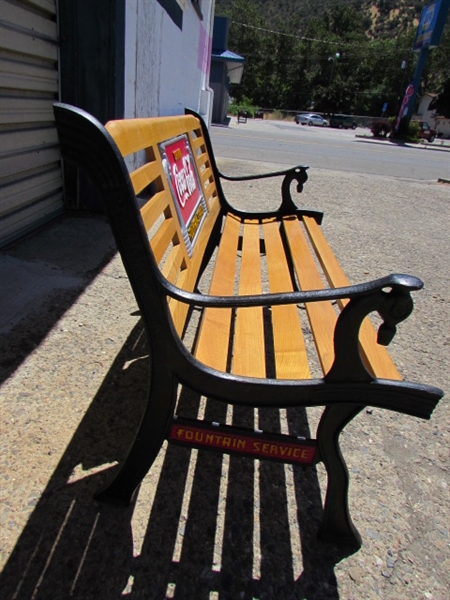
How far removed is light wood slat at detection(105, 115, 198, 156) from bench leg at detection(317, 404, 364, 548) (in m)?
1.02

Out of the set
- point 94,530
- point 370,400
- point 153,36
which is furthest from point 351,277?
point 153,36

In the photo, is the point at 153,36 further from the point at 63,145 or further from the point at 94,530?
the point at 94,530

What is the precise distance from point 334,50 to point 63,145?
8743cm

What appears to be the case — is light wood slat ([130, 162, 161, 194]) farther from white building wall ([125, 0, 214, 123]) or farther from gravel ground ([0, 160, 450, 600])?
white building wall ([125, 0, 214, 123])

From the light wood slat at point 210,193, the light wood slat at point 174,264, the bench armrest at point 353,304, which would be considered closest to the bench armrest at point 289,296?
the bench armrest at point 353,304

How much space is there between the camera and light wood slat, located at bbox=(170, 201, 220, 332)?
5.46 ft

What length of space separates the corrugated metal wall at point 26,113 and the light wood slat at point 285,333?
234 cm

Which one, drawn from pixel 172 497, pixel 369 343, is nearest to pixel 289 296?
pixel 369 343

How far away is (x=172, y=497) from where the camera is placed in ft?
5.54

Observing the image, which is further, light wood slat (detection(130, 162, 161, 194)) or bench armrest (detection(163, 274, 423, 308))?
light wood slat (detection(130, 162, 161, 194))

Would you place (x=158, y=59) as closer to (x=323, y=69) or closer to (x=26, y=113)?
(x=26, y=113)

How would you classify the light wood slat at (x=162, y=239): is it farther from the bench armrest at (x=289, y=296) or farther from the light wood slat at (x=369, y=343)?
the light wood slat at (x=369, y=343)

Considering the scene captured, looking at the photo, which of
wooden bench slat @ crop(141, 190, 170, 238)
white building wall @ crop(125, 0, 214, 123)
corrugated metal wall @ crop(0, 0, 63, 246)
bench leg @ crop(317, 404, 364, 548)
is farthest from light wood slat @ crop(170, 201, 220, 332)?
white building wall @ crop(125, 0, 214, 123)

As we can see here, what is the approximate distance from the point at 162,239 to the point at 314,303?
0.76 metres
